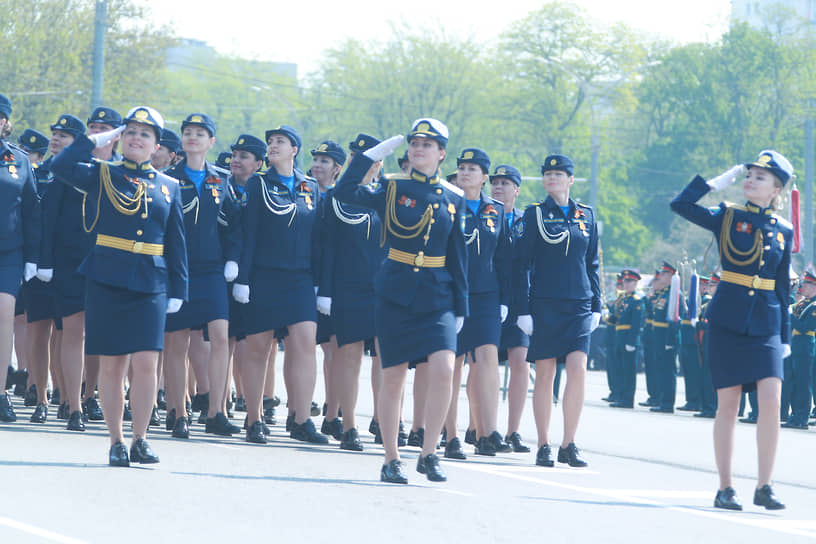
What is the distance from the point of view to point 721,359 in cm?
846

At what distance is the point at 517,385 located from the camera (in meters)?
10.8

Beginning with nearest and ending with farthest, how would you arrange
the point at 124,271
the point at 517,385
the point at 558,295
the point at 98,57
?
the point at 124,271, the point at 558,295, the point at 517,385, the point at 98,57

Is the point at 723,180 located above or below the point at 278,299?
above

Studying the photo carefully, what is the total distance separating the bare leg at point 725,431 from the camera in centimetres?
830

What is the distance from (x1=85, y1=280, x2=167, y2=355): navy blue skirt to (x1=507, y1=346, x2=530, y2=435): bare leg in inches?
128

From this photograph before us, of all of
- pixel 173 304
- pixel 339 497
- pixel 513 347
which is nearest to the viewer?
pixel 339 497

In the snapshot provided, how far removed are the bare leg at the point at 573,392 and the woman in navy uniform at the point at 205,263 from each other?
8.29 ft

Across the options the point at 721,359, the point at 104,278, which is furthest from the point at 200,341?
the point at 721,359

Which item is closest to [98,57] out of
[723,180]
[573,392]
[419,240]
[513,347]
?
[513,347]

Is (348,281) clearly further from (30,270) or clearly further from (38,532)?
(38,532)

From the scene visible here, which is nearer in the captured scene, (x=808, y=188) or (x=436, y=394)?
(x=436, y=394)

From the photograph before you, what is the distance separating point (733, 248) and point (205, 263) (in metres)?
4.02

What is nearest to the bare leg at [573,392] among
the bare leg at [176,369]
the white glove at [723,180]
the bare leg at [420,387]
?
the bare leg at [420,387]

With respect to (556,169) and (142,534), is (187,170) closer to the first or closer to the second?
(556,169)
